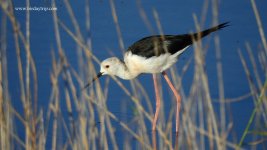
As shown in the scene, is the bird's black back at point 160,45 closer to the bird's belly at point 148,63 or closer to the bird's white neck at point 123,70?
the bird's belly at point 148,63

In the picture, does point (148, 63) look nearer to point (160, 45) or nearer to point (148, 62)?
point (148, 62)

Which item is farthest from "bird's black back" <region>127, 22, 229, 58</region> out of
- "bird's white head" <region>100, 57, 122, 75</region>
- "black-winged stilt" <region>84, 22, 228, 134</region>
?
"bird's white head" <region>100, 57, 122, 75</region>

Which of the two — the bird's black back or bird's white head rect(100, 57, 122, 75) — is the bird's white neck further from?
the bird's black back

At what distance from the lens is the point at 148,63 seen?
Result: 3434mm

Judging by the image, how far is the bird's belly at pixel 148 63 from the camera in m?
3.40

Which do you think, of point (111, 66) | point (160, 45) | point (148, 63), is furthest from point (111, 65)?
point (160, 45)

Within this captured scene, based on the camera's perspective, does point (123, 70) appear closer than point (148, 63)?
No

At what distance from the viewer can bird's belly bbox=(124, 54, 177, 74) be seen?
11.1ft

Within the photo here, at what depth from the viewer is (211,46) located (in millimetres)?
4656

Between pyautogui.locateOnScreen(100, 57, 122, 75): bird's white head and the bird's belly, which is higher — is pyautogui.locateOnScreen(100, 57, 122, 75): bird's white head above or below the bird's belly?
above

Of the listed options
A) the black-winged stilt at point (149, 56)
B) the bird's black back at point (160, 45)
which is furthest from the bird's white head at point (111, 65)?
the bird's black back at point (160, 45)

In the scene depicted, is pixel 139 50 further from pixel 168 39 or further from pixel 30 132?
pixel 30 132

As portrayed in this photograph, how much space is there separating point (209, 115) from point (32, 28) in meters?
3.06

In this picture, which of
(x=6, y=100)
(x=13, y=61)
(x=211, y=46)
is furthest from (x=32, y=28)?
(x=6, y=100)
